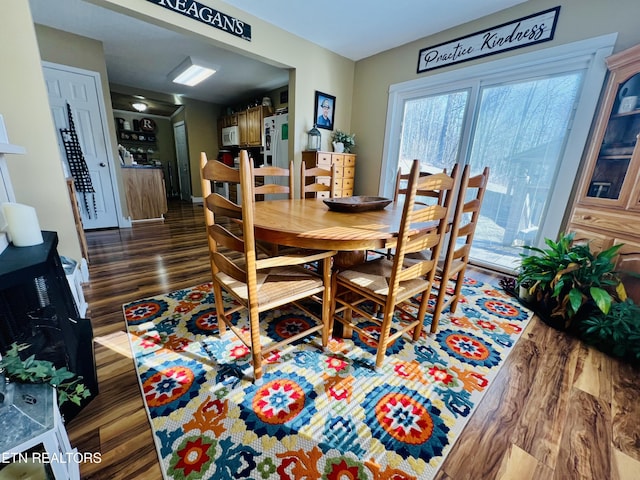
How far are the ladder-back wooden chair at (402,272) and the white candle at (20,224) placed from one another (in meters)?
1.44

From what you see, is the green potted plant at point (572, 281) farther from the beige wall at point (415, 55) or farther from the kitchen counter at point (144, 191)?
the kitchen counter at point (144, 191)

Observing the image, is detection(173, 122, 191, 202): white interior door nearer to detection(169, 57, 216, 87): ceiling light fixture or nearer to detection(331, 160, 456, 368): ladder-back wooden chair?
detection(169, 57, 216, 87): ceiling light fixture

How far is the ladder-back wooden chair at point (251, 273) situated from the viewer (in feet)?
3.39

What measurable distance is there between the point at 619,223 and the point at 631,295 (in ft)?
1.62

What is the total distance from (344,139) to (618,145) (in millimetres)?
2676

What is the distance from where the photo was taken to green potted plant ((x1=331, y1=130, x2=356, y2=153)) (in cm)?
363

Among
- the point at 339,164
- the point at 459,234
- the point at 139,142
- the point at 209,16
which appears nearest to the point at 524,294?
the point at 459,234

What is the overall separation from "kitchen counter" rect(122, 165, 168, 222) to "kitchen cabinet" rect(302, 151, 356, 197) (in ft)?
9.26

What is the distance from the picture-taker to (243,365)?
53.8 inches

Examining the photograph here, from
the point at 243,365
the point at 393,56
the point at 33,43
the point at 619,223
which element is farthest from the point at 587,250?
the point at 33,43

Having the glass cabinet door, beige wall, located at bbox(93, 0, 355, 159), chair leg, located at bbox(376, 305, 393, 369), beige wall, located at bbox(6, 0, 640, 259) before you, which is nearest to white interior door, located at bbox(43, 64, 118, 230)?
beige wall, located at bbox(6, 0, 640, 259)

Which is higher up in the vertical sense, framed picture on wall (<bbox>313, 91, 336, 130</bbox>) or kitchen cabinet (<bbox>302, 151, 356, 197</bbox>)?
framed picture on wall (<bbox>313, 91, 336, 130</bbox>)

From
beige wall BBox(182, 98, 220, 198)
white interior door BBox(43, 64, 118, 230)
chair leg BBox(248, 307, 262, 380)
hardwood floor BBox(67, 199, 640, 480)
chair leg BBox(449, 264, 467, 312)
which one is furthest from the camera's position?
beige wall BBox(182, 98, 220, 198)

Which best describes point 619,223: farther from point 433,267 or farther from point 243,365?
point 243,365
